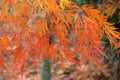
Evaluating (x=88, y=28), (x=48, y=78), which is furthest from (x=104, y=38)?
(x=88, y=28)

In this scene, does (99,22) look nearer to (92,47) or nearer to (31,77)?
(92,47)

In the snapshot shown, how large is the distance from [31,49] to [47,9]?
410 mm

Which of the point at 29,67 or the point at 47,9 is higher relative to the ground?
the point at 47,9

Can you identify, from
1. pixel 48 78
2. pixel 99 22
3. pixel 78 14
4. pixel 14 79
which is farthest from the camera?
pixel 14 79

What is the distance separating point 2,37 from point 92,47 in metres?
0.78

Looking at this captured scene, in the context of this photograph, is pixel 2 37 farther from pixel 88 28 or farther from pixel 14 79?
pixel 14 79

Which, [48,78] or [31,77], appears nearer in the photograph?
[48,78]

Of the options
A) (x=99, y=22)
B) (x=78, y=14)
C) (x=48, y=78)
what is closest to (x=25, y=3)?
(x=78, y=14)

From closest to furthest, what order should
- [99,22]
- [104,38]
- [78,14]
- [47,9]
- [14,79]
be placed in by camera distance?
[47,9], [78,14], [99,22], [104,38], [14,79]

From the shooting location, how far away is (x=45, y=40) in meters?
2.41

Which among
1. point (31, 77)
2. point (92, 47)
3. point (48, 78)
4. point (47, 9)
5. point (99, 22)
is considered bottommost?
point (31, 77)

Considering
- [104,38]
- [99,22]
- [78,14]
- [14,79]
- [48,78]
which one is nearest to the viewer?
[78,14]

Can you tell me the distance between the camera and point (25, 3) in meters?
2.33

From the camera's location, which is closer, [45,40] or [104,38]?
[45,40]
